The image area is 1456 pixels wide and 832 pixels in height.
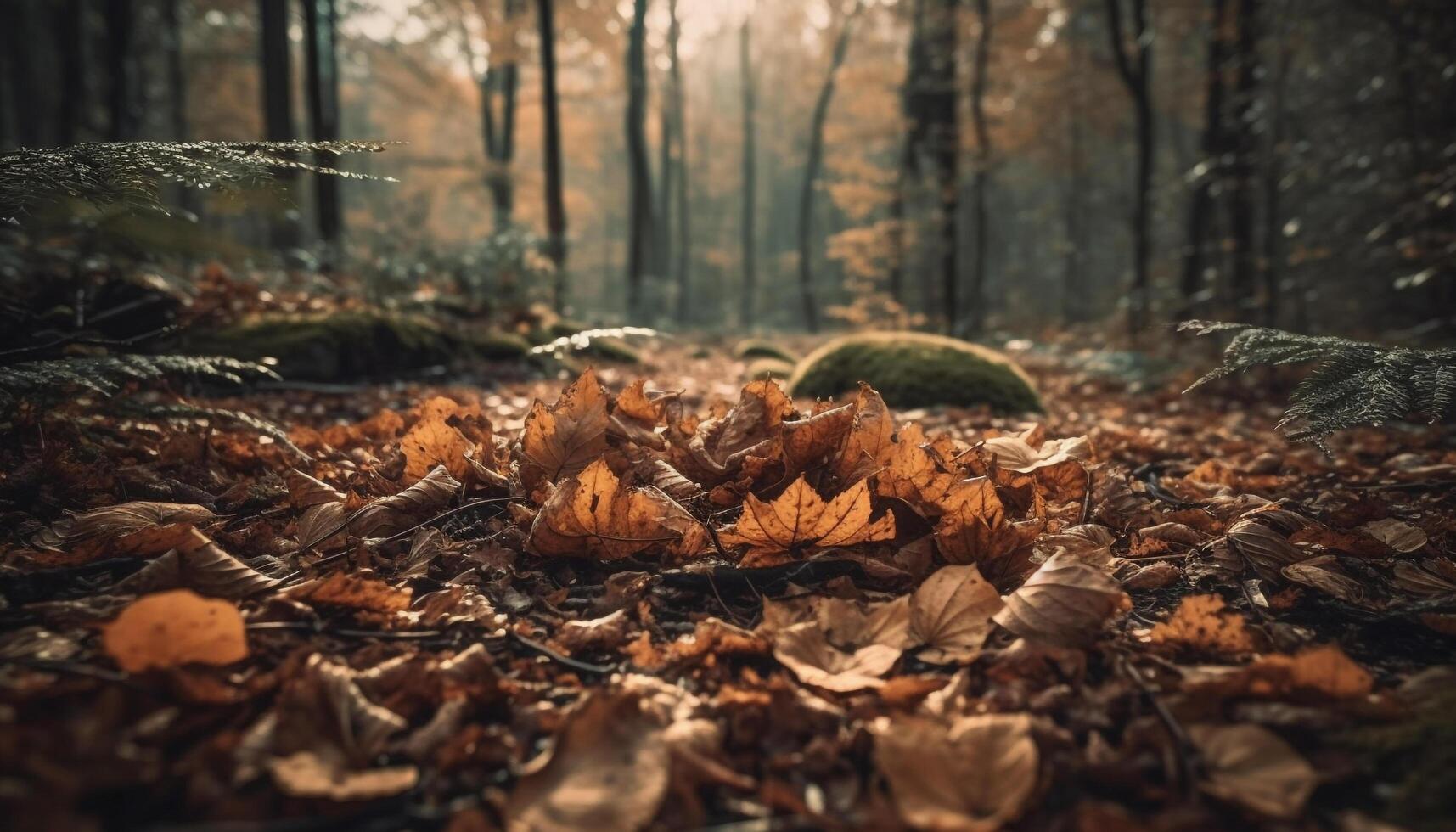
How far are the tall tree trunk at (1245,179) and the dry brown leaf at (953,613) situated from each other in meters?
7.16

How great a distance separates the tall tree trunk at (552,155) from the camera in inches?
385

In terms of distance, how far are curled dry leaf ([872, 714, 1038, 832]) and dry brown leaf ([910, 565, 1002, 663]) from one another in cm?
27

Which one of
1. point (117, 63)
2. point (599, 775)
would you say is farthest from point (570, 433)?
point (117, 63)

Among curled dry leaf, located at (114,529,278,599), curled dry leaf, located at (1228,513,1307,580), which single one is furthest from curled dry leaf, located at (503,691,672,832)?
curled dry leaf, located at (1228,513,1307,580)

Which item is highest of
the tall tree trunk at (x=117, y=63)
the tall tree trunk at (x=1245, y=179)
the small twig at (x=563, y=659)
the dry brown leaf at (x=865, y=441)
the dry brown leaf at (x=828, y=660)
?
the tall tree trunk at (x=117, y=63)

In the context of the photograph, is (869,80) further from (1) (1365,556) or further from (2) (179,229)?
(1) (1365,556)

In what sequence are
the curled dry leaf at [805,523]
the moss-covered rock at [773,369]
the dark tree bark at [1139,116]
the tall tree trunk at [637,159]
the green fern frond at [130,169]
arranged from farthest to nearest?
1. the tall tree trunk at [637,159]
2. the dark tree bark at [1139,116]
3. the moss-covered rock at [773,369]
4. the green fern frond at [130,169]
5. the curled dry leaf at [805,523]

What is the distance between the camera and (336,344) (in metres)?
4.70

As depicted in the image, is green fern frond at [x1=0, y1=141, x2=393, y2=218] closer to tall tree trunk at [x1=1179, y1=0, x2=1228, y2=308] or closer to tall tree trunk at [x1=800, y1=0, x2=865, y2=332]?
tall tree trunk at [x1=1179, y1=0, x2=1228, y2=308]

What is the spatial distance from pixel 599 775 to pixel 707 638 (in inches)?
14.5

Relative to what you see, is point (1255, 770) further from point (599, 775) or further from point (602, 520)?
point (602, 520)

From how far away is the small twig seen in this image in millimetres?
1120

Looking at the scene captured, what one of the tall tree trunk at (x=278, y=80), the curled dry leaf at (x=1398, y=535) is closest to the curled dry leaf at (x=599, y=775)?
the curled dry leaf at (x=1398, y=535)

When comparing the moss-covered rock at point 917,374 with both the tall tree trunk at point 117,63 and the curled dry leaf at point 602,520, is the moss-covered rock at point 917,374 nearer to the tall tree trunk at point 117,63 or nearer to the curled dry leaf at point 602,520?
the curled dry leaf at point 602,520
